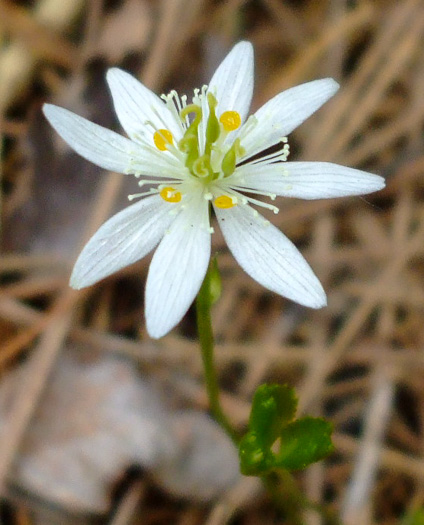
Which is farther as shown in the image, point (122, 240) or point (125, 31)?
point (125, 31)

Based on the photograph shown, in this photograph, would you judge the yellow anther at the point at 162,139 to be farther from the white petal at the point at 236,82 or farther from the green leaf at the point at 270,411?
the green leaf at the point at 270,411

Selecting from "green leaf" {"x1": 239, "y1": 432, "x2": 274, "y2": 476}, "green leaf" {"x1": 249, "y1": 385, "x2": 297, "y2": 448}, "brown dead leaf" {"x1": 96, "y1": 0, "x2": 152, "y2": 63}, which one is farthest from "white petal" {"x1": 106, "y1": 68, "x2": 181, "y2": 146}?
"brown dead leaf" {"x1": 96, "y1": 0, "x2": 152, "y2": 63}

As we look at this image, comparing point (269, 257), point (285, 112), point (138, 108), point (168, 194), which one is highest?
point (285, 112)

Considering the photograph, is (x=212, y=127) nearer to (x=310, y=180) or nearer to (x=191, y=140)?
(x=191, y=140)

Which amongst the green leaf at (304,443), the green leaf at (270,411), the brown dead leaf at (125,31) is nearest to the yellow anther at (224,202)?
the green leaf at (270,411)

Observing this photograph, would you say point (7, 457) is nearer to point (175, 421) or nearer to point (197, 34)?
point (175, 421)

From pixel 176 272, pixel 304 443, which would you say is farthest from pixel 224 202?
pixel 304 443
